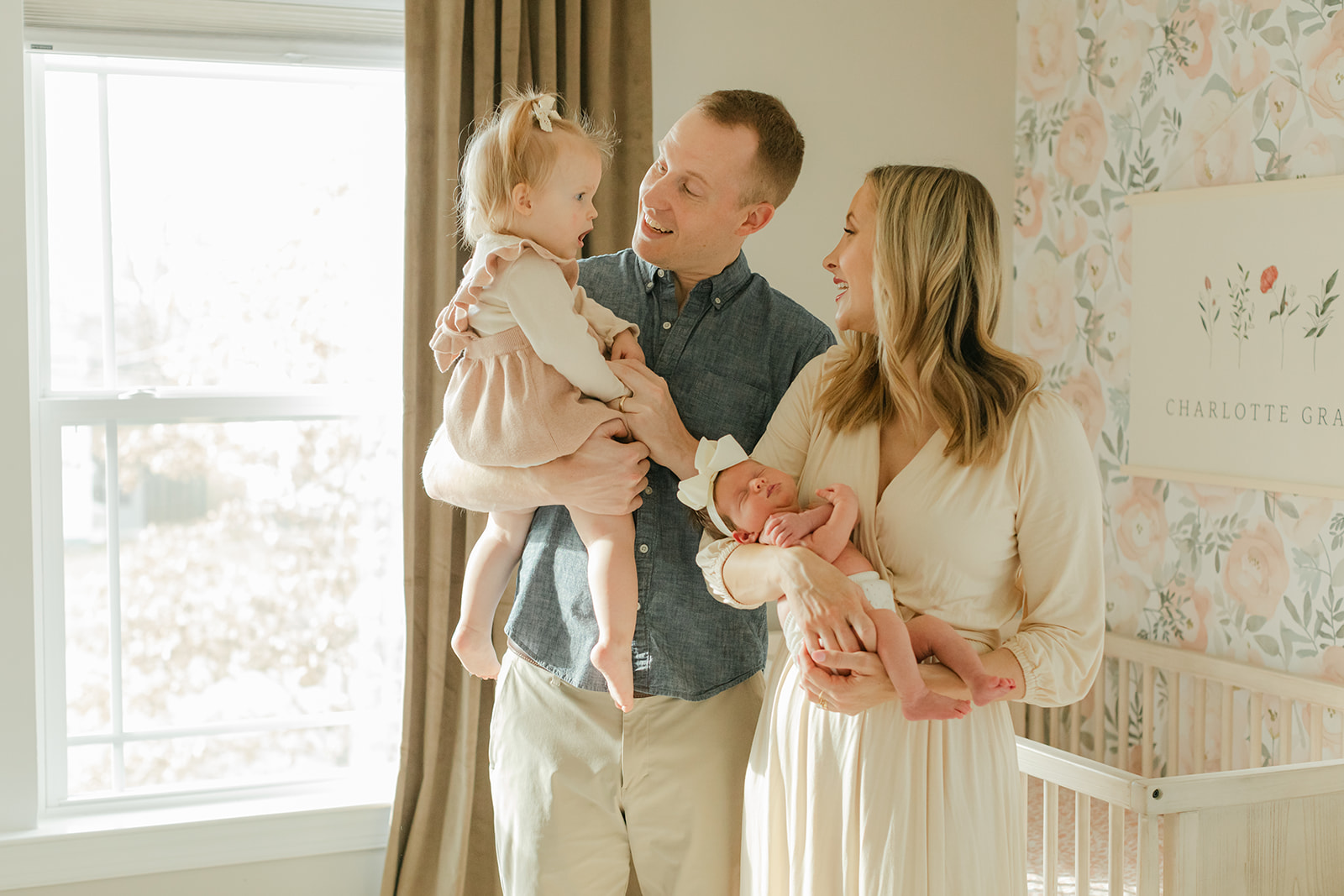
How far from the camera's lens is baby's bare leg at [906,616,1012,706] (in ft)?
3.87

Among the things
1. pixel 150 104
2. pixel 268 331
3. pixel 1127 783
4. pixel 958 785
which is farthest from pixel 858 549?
pixel 150 104

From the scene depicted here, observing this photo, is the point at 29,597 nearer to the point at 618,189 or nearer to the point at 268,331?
the point at 268,331

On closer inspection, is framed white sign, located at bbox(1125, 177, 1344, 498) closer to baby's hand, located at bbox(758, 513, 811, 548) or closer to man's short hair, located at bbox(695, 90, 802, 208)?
man's short hair, located at bbox(695, 90, 802, 208)

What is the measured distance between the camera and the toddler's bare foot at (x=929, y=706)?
1157 mm

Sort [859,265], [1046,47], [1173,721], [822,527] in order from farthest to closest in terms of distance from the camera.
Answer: [1046,47] → [1173,721] → [859,265] → [822,527]

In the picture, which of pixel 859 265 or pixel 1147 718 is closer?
pixel 859 265

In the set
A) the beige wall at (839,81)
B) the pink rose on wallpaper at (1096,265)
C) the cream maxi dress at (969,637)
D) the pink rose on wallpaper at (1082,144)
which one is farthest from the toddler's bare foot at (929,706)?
the pink rose on wallpaper at (1082,144)

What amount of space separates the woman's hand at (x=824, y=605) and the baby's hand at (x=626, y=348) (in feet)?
1.21

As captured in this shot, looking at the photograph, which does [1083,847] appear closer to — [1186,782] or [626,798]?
[1186,782]

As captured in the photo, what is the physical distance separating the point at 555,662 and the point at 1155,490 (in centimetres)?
193

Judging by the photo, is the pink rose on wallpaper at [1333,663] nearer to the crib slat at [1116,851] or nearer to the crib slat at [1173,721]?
the crib slat at [1173,721]

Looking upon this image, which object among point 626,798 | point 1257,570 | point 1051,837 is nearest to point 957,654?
point 626,798

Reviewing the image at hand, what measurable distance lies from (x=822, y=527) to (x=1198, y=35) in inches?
82.2

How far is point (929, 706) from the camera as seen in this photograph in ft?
3.80
